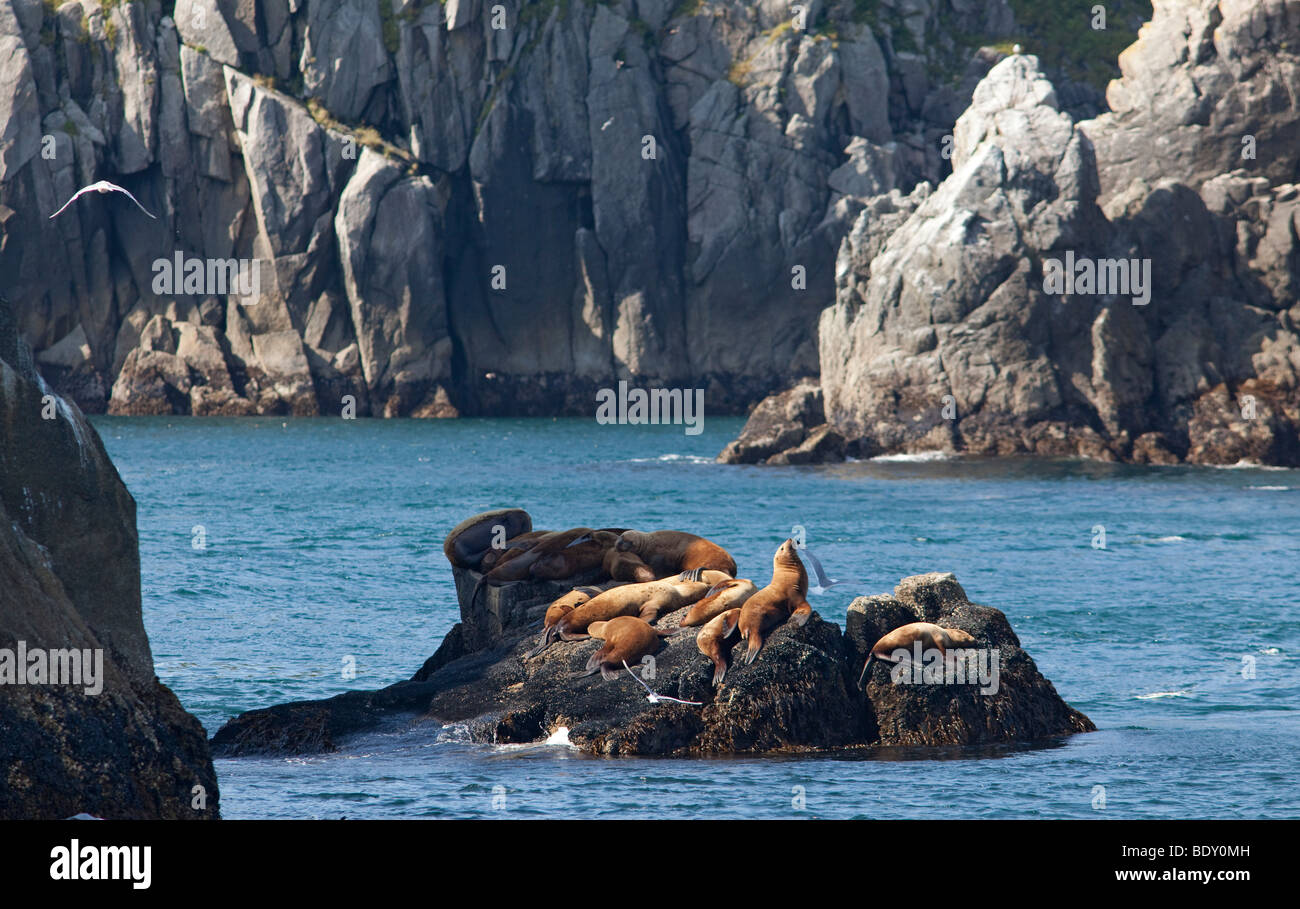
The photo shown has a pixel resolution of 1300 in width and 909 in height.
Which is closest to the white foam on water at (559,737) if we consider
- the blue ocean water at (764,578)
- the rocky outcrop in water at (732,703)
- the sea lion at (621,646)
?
the rocky outcrop in water at (732,703)

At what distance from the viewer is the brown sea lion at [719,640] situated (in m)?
17.4

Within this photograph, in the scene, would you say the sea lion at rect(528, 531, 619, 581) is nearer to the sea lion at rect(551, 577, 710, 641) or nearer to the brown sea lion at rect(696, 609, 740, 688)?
the sea lion at rect(551, 577, 710, 641)

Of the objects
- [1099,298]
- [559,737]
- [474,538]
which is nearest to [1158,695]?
[559,737]

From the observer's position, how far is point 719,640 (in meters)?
17.6

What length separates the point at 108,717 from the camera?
39.8ft

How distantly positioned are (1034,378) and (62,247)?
70202mm

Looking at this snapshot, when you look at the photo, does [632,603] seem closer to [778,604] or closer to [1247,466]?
[778,604]

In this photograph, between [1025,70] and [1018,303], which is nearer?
[1018,303]

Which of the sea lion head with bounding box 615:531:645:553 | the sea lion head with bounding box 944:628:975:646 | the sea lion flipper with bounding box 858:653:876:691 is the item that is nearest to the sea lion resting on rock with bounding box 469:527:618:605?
the sea lion head with bounding box 615:531:645:553

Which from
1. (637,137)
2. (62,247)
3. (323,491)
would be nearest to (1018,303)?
(323,491)

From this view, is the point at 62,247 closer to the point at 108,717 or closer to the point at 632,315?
the point at 632,315

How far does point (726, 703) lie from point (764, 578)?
22.9 meters

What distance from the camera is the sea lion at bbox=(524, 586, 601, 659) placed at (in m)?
19.0

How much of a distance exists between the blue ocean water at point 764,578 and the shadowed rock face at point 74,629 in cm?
205
